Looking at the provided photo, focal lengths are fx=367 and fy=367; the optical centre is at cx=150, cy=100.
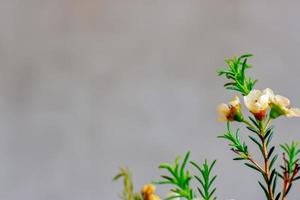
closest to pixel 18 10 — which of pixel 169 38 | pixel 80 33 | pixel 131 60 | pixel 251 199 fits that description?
pixel 80 33

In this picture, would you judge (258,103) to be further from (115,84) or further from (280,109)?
(115,84)

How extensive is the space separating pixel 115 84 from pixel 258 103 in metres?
0.92

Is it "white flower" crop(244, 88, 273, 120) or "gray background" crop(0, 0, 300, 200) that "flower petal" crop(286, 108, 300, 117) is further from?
"gray background" crop(0, 0, 300, 200)

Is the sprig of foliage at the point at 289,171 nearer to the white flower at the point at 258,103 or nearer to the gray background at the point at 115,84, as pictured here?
the white flower at the point at 258,103

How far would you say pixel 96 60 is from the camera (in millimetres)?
1380

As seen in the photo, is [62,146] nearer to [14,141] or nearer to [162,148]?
[14,141]

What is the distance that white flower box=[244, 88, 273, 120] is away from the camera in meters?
0.50

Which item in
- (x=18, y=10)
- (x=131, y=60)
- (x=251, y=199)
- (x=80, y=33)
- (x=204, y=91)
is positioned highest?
(x=18, y=10)

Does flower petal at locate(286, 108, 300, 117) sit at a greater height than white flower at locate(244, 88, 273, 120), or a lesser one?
lesser

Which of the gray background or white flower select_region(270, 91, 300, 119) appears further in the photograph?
the gray background

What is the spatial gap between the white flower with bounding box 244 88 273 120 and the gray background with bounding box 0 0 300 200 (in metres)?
0.79

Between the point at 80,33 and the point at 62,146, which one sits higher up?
the point at 80,33

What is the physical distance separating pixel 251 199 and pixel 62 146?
695mm

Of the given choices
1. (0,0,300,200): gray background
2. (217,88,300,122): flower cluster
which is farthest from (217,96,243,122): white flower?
(0,0,300,200): gray background
